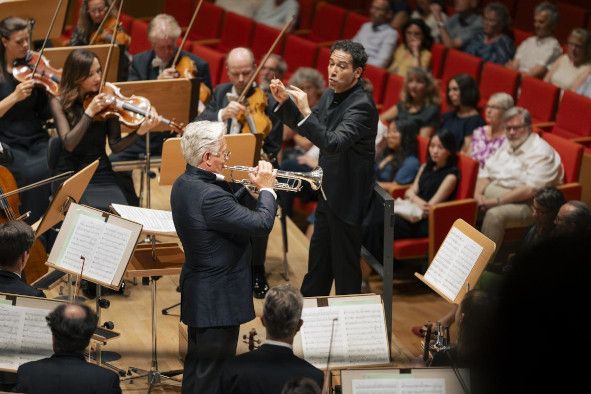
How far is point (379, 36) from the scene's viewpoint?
8047 mm

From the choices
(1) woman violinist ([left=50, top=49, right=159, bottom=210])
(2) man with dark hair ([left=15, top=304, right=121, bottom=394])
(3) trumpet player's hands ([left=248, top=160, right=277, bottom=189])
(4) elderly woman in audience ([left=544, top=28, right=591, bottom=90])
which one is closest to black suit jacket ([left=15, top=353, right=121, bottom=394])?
(2) man with dark hair ([left=15, top=304, right=121, bottom=394])

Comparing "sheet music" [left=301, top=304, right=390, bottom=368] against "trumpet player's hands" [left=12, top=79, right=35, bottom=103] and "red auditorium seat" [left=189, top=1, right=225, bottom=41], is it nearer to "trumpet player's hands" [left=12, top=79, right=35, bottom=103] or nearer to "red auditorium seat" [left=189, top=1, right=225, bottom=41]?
"trumpet player's hands" [left=12, top=79, right=35, bottom=103]

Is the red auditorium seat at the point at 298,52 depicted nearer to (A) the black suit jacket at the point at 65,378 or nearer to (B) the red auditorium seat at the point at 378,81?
(B) the red auditorium seat at the point at 378,81

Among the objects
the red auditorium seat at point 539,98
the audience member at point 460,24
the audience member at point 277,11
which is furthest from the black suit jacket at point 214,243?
the audience member at point 277,11

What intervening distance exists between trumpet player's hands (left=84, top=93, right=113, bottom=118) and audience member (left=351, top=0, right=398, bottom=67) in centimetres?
376

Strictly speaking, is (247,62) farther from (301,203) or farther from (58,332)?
(58,332)

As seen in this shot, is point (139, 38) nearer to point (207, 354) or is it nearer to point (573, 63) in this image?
point (573, 63)

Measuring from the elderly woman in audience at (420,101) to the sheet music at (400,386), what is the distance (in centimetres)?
363

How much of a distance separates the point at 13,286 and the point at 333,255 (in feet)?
4.96

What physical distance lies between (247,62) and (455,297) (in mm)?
2102

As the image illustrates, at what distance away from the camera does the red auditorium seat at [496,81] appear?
23.0ft

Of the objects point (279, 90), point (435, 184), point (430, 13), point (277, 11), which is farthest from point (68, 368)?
point (277, 11)

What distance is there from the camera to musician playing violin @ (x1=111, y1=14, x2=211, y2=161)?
5.72 meters

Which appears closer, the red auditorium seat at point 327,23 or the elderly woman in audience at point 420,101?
the elderly woman in audience at point 420,101
